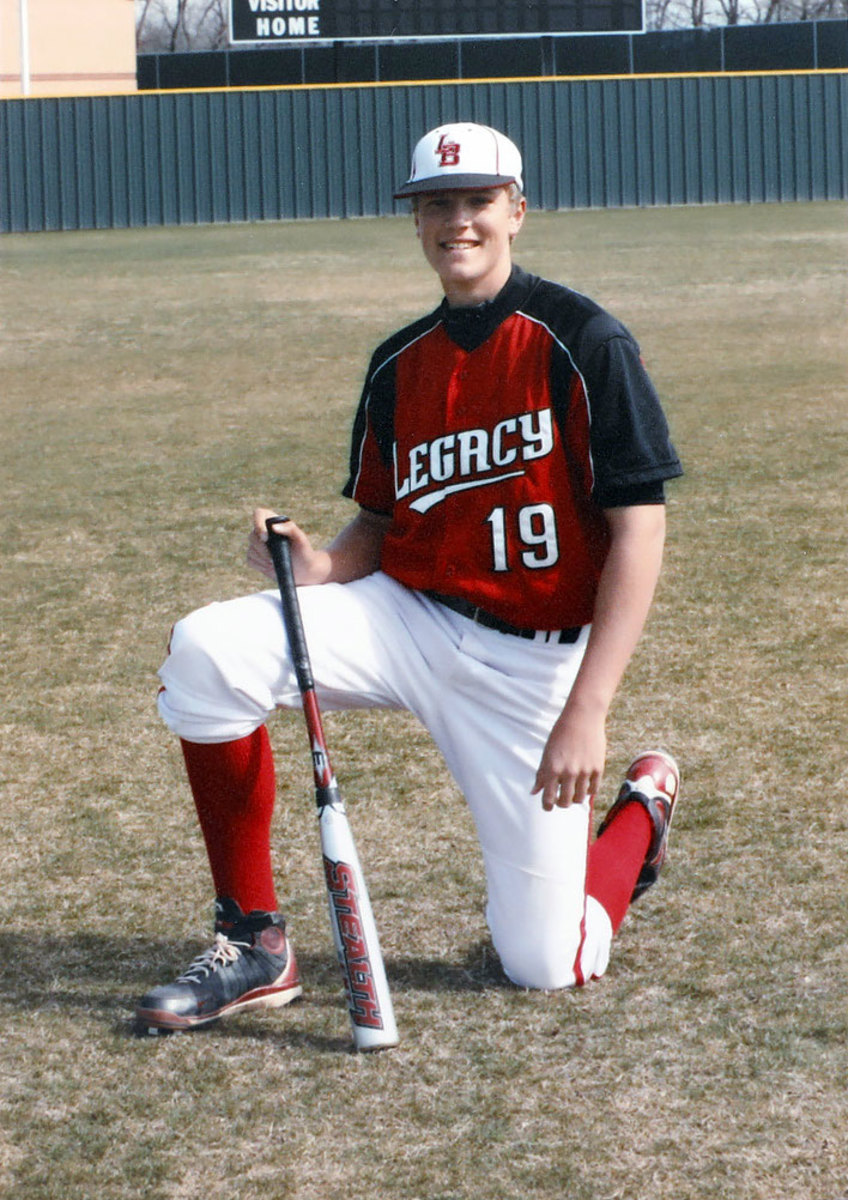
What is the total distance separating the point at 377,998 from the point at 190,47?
68.4m

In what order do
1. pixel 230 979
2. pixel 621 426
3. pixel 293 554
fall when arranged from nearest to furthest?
pixel 621 426, pixel 230 979, pixel 293 554

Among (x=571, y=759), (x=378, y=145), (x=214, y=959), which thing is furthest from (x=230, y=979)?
(x=378, y=145)

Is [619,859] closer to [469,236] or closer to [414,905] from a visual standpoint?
[414,905]

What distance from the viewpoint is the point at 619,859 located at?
3758mm

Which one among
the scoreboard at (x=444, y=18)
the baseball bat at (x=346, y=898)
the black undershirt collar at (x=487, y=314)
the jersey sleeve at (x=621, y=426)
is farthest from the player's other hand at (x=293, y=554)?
the scoreboard at (x=444, y=18)

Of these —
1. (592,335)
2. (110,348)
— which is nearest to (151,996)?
(592,335)

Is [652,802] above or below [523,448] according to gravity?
below

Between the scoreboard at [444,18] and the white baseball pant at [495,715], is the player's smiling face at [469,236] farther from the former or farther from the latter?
the scoreboard at [444,18]

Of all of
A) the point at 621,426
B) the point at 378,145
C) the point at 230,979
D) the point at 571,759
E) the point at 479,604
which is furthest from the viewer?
the point at 378,145

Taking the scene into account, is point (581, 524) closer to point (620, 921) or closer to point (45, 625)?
point (620, 921)

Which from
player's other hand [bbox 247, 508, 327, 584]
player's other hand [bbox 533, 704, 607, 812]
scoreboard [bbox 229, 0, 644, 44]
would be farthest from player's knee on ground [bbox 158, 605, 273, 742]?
scoreboard [bbox 229, 0, 644, 44]

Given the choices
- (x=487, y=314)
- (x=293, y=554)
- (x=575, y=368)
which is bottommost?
(x=293, y=554)

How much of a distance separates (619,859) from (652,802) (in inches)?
8.2

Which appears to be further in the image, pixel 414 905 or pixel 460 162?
pixel 414 905
